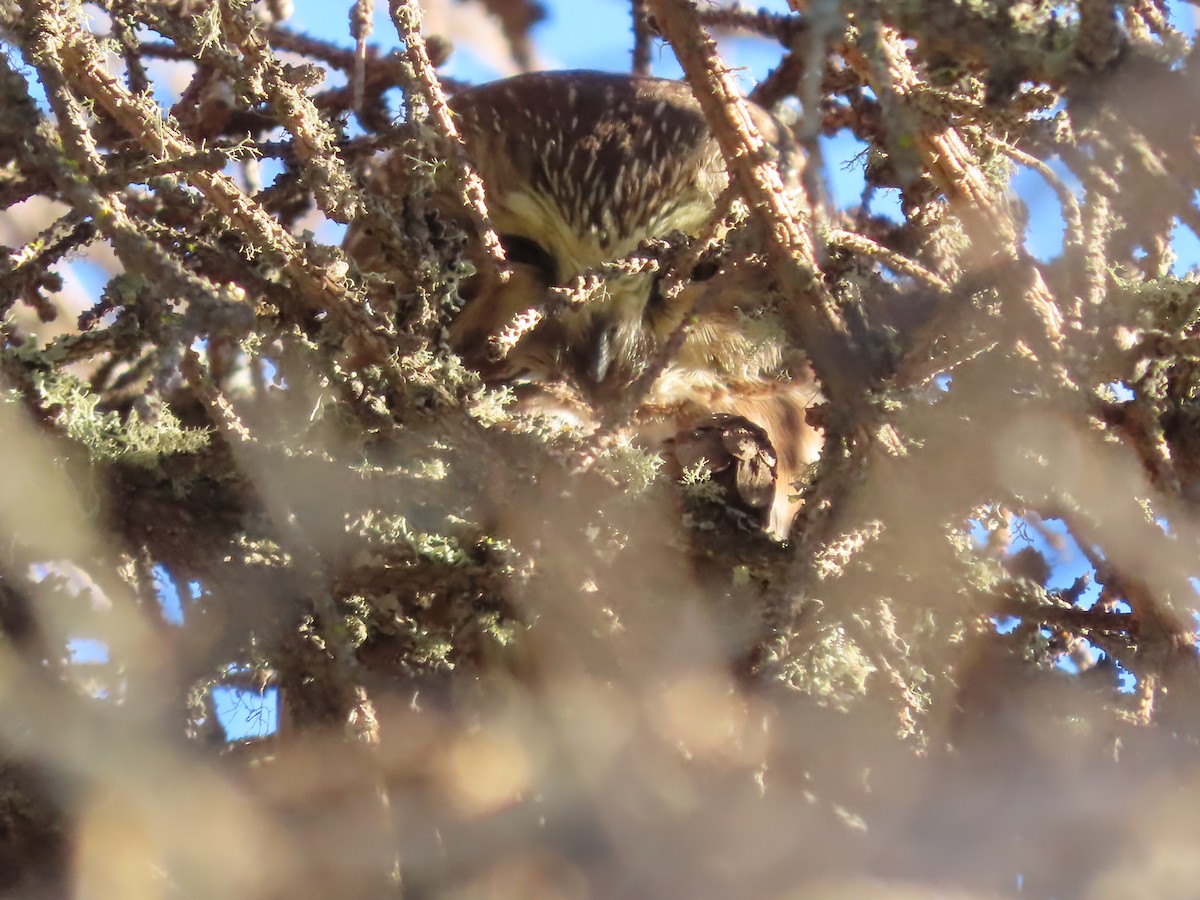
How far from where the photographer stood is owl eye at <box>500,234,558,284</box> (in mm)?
2201

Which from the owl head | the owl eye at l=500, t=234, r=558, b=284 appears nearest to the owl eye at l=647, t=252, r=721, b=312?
the owl head

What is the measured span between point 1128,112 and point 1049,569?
79cm

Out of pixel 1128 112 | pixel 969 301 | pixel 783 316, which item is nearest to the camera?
pixel 1128 112

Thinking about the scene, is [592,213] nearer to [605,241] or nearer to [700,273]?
[605,241]

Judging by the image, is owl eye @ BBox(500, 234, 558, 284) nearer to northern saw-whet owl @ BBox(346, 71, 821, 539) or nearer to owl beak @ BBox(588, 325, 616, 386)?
northern saw-whet owl @ BBox(346, 71, 821, 539)

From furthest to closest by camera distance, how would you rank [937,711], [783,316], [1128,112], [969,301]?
[937,711]
[783,316]
[969,301]
[1128,112]

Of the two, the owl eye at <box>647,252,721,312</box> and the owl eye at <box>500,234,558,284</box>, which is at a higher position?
the owl eye at <box>500,234,558,284</box>

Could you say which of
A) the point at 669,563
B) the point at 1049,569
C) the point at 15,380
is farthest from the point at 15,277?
the point at 1049,569

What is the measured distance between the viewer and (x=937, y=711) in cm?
150

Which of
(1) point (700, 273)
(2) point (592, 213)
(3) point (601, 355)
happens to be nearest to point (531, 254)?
(2) point (592, 213)

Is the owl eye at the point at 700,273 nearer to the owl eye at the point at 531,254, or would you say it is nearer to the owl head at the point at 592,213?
the owl head at the point at 592,213

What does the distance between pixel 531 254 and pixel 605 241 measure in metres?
0.15

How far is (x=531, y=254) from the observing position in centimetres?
223

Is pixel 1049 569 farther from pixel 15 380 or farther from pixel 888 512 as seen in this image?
pixel 15 380
